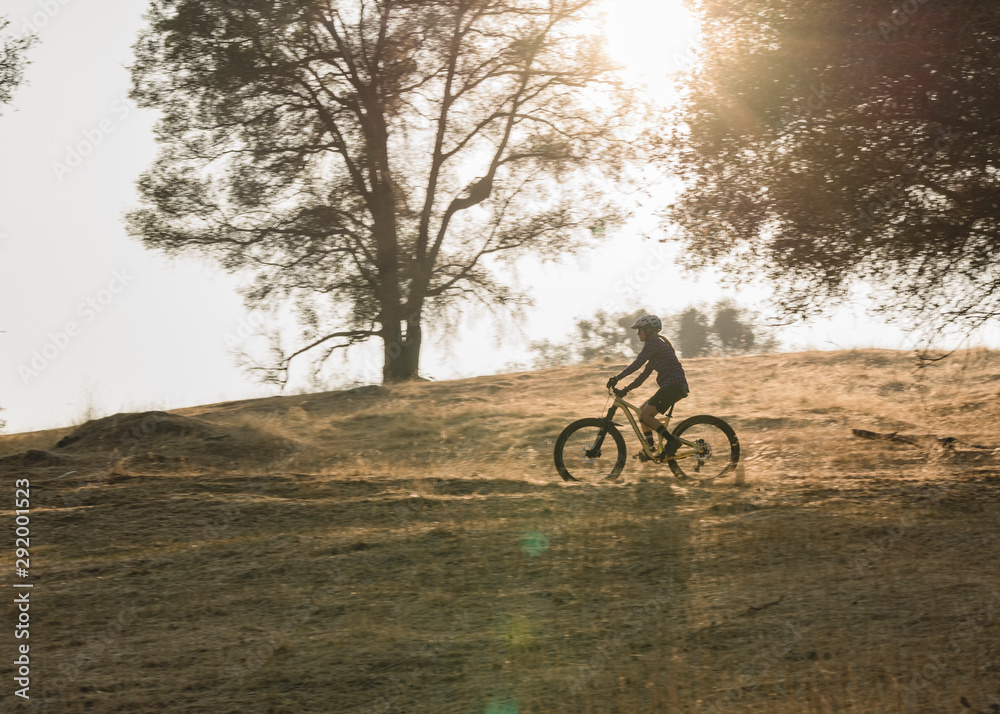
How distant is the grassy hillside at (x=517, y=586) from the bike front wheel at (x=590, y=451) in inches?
14.4

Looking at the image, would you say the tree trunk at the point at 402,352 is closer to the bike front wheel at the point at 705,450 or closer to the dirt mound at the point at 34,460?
the dirt mound at the point at 34,460

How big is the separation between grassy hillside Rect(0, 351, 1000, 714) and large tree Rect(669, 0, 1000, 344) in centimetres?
266

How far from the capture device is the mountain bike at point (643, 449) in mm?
11156

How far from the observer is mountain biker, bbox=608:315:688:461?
36.2ft

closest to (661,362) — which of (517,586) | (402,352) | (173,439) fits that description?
(517,586)

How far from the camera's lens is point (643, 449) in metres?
11.3

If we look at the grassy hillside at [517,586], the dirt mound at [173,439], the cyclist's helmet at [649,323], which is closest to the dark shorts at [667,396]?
the cyclist's helmet at [649,323]

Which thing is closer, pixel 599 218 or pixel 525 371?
pixel 599 218

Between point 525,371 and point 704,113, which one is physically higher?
point 704,113

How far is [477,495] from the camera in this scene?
1071 centimetres

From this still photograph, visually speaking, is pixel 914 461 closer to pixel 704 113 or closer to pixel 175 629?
pixel 704 113

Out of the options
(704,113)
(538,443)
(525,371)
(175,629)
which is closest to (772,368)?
(525,371)

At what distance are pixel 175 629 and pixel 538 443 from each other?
31.6 ft

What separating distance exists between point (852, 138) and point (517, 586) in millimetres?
6013
